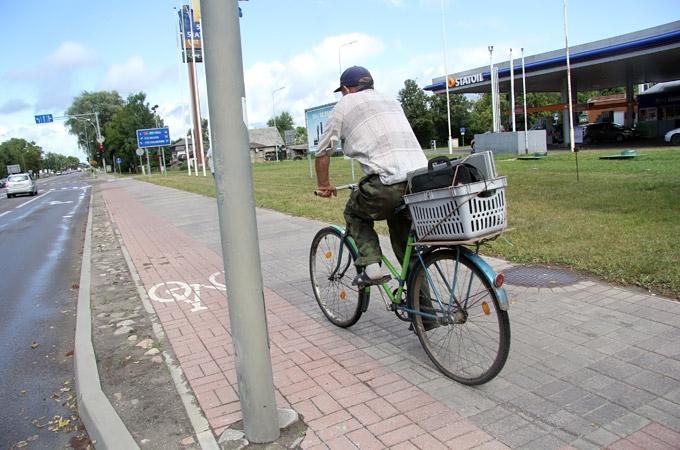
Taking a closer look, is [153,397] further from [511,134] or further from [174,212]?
[511,134]

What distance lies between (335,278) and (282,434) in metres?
1.93

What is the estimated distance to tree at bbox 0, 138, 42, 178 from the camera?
377ft

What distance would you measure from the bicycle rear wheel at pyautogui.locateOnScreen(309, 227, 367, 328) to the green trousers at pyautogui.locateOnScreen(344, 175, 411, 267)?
38 cm

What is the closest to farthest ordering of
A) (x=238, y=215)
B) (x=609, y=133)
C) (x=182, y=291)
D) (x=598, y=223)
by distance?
1. (x=238, y=215)
2. (x=182, y=291)
3. (x=598, y=223)
4. (x=609, y=133)

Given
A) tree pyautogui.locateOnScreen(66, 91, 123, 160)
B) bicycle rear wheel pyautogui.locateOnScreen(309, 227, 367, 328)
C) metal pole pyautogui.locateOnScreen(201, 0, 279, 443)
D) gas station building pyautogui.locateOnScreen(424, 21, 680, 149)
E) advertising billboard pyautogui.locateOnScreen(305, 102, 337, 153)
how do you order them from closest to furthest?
metal pole pyautogui.locateOnScreen(201, 0, 279, 443), bicycle rear wheel pyautogui.locateOnScreen(309, 227, 367, 328), advertising billboard pyautogui.locateOnScreen(305, 102, 337, 153), gas station building pyautogui.locateOnScreen(424, 21, 680, 149), tree pyautogui.locateOnScreen(66, 91, 123, 160)

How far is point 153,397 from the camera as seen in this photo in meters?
3.71

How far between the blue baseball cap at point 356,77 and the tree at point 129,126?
74.8 meters

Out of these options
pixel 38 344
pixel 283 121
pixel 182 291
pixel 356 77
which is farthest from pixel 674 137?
pixel 283 121

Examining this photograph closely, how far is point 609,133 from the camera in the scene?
35.2 meters

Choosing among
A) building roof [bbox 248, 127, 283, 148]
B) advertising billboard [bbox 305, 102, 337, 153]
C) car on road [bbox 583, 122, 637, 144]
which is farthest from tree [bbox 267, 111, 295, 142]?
advertising billboard [bbox 305, 102, 337, 153]

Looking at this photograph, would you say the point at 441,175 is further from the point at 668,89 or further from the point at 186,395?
the point at 668,89

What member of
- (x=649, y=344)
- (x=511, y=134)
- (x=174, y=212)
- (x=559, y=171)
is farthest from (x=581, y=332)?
(x=511, y=134)

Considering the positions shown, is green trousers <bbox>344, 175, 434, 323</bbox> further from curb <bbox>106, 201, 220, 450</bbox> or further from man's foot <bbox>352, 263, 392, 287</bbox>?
curb <bbox>106, 201, 220, 450</bbox>

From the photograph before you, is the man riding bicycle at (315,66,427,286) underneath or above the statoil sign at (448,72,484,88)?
underneath
